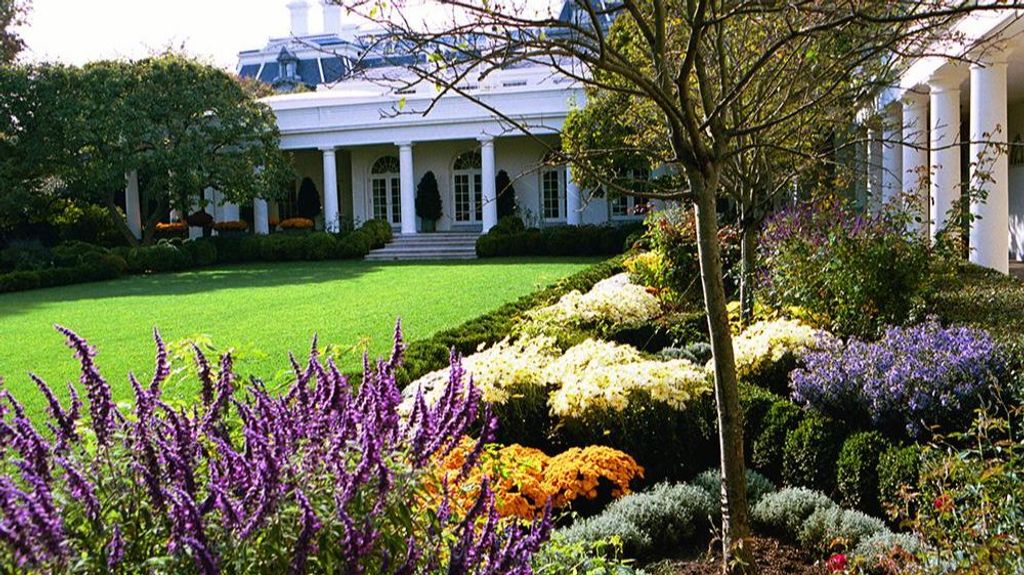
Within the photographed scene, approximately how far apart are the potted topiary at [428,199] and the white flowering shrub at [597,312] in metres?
20.9

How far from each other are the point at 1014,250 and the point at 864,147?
4.40 metres

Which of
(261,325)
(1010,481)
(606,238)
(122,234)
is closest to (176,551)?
(1010,481)

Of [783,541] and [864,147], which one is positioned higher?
[864,147]

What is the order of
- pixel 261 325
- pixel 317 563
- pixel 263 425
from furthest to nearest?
pixel 261 325 < pixel 263 425 < pixel 317 563

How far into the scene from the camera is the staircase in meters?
25.5

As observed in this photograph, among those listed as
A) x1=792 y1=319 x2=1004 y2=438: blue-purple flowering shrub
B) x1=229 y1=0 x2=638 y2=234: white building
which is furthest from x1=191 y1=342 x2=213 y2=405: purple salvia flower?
x1=229 y1=0 x2=638 y2=234: white building

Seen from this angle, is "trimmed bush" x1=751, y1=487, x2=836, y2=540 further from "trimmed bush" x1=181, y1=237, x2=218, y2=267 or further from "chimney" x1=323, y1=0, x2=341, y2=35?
"chimney" x1=323, y1=0, x2=341, y2=35

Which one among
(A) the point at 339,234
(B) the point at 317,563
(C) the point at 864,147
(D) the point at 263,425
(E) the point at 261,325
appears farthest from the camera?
(A) the point at 339,234

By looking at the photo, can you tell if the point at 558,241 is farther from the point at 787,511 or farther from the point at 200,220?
the point at 787,511

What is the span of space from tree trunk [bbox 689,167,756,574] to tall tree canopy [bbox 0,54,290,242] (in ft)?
76.6

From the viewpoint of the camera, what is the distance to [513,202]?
2998 cm

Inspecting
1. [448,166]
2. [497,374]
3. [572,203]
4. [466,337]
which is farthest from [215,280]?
[497,374]

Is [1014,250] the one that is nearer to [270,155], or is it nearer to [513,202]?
[513,202]

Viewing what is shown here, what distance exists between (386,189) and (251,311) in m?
19.2
